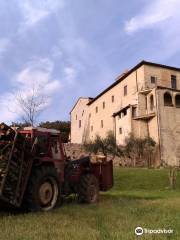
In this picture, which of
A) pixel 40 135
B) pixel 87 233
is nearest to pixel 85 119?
pixel 40 135

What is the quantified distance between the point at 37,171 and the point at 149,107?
4014cm

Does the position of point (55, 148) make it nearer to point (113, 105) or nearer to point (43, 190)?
point (43, 190)

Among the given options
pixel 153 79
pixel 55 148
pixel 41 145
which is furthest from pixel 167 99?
pixel 41 145

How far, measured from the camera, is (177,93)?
50938 mm

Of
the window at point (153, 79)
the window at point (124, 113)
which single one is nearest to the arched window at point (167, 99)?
the window at point (153, 79)

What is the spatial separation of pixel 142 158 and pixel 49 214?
37.9 metres

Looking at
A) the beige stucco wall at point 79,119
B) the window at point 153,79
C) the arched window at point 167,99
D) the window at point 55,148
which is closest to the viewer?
the window at point 55,148

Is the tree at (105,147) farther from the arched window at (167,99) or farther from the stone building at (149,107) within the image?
the arched window at (167,99)

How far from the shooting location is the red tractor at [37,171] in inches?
424

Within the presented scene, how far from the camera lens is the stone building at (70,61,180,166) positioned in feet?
159

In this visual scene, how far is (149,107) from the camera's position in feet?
166

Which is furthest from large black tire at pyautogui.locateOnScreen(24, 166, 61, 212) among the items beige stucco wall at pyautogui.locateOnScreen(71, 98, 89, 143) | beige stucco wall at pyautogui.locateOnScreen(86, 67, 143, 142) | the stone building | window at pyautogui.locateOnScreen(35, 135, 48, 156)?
beige stucco wall at pyautogui.locateOnScreen(71, 98, 89, 143)

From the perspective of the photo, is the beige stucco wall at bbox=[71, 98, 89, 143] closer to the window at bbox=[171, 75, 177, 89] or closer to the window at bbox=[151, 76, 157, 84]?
the window at bbox=[171, 75, 177, 89]

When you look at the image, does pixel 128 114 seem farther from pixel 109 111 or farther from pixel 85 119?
pixel 85 119
